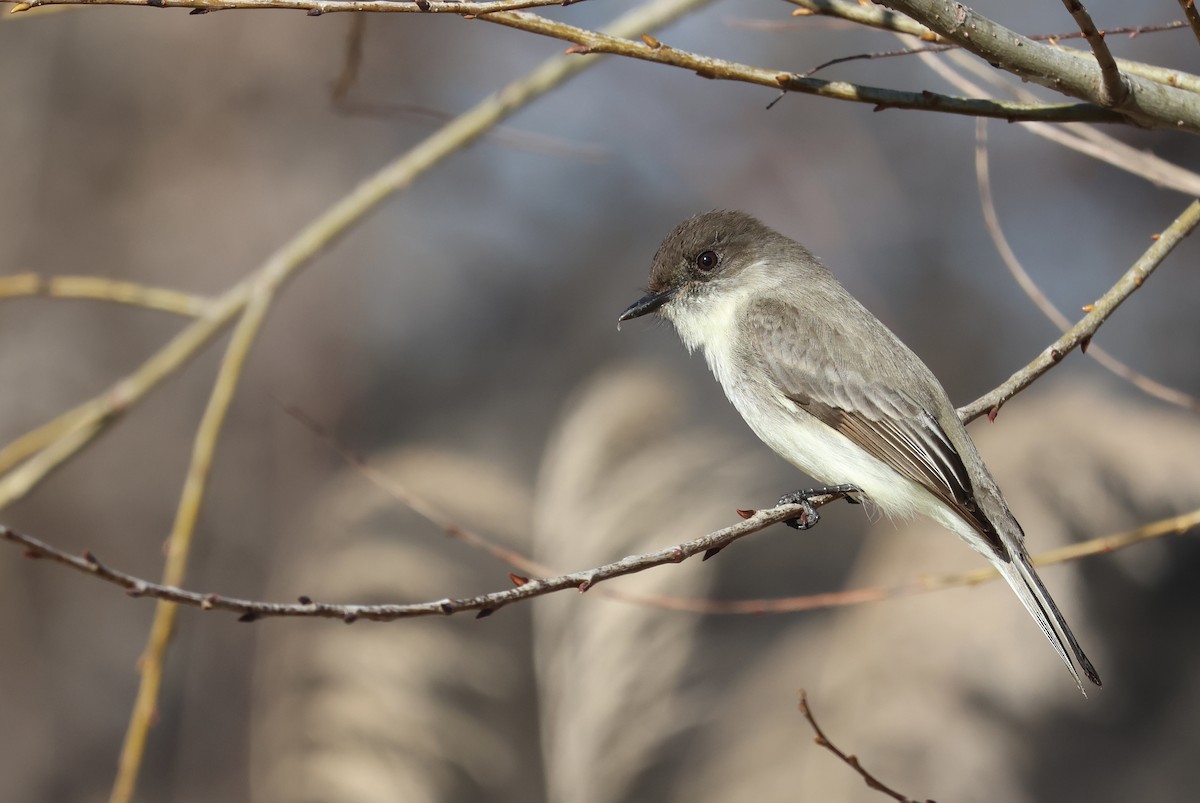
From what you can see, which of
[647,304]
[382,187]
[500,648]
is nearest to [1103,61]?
[647,304]

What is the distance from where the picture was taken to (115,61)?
25.2 ft

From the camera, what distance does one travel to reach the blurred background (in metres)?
4.45

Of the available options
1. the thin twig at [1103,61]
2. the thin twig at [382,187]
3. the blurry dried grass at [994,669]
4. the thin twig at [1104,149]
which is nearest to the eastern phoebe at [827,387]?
the thin twig at [382,187]

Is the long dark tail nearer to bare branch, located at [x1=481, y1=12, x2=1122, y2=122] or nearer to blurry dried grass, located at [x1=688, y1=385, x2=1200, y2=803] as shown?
blurry dried grass, located at [x1=688, y1=385, x2=1200, y2=803]

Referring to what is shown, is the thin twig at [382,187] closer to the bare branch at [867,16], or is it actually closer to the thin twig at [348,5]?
the bare branch at [867,16]

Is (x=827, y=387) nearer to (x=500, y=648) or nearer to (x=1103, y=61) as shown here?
(x=1103, y=61)

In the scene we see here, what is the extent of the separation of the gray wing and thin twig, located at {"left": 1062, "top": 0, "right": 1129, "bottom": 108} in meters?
1.30

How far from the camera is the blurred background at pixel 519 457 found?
14.6 ft

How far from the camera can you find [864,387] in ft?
11.8

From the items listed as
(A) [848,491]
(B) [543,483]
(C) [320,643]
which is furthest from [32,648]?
(A) [848,491]

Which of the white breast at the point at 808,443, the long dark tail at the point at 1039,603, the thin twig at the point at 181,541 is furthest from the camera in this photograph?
the white breast at the point at 808,443

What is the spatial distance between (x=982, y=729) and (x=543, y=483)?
2533 millimetres

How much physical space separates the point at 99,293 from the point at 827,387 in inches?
87.9

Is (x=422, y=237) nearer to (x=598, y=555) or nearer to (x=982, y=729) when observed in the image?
(x=598, y=555)
